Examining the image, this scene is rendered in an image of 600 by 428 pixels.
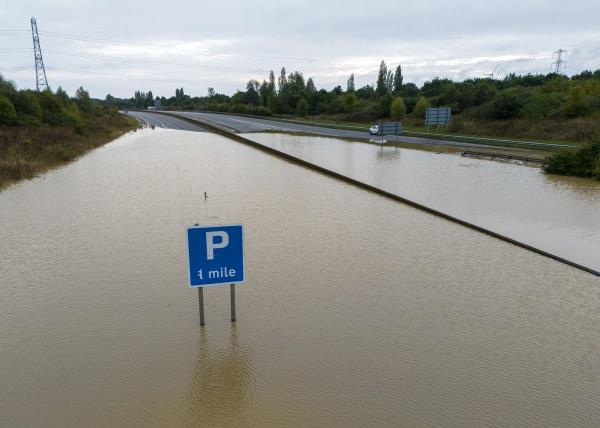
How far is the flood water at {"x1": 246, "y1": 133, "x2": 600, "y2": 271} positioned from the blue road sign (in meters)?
6.50

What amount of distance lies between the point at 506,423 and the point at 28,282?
694cm

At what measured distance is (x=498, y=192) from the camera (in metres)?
15.0

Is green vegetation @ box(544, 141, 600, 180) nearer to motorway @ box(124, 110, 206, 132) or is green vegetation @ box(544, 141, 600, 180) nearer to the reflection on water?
the reflection on water

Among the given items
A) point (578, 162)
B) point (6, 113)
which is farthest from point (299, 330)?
point (6, 113)

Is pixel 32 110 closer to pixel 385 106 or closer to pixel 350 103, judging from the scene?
pixel 385 106

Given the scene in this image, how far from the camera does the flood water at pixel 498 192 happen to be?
10.2 m

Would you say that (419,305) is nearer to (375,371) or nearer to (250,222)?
(375,371)

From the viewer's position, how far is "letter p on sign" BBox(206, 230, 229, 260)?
5.23 m

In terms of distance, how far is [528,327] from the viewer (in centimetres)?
595

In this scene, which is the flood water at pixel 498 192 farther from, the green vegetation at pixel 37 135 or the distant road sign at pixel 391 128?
the green vegetation at pixel 37 135

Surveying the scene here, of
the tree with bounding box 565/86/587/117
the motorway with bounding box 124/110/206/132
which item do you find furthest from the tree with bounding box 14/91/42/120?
the tree with bounding box 565/86/587/117

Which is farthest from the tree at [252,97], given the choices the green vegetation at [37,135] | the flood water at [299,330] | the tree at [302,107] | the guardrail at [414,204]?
the flood water at [299,330]

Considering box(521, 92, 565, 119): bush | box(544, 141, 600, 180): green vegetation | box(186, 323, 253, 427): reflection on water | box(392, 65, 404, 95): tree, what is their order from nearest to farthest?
box(186, 323, 253, 427): reflection on water < box(544, 141, 600, 180): green vegetation < box(521, 92, 565, 119): bush < box(392, 65, 404, 95): tree

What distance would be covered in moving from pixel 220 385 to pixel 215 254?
4.67 feet
